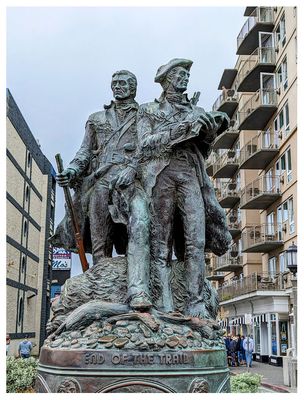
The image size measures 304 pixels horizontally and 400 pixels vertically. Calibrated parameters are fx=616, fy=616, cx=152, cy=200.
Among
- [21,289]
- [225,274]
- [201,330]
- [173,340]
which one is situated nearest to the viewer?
[173,340]

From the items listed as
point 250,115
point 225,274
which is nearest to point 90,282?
point 250,115

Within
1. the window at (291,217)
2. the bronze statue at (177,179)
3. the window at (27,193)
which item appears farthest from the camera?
the window at (27,193)

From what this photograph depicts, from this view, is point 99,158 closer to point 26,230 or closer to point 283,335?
point 283,335

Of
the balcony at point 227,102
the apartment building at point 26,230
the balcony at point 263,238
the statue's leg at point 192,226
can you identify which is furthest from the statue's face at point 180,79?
the balcony at point 227,102

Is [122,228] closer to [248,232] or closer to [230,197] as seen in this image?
[248,232]

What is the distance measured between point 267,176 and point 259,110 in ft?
11.6

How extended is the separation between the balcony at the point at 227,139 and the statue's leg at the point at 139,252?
3455 cm

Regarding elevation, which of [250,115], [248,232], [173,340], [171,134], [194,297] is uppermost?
[250,115]

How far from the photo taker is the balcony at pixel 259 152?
32312mm

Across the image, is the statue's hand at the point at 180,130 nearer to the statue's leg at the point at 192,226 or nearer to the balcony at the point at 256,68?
the statue's leg at the point at 192,226

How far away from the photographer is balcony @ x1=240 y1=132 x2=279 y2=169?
32312mm

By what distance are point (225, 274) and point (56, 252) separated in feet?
45.1

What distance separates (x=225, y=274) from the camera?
47562mm

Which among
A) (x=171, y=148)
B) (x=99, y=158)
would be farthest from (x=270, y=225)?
(x=171, y=148)
